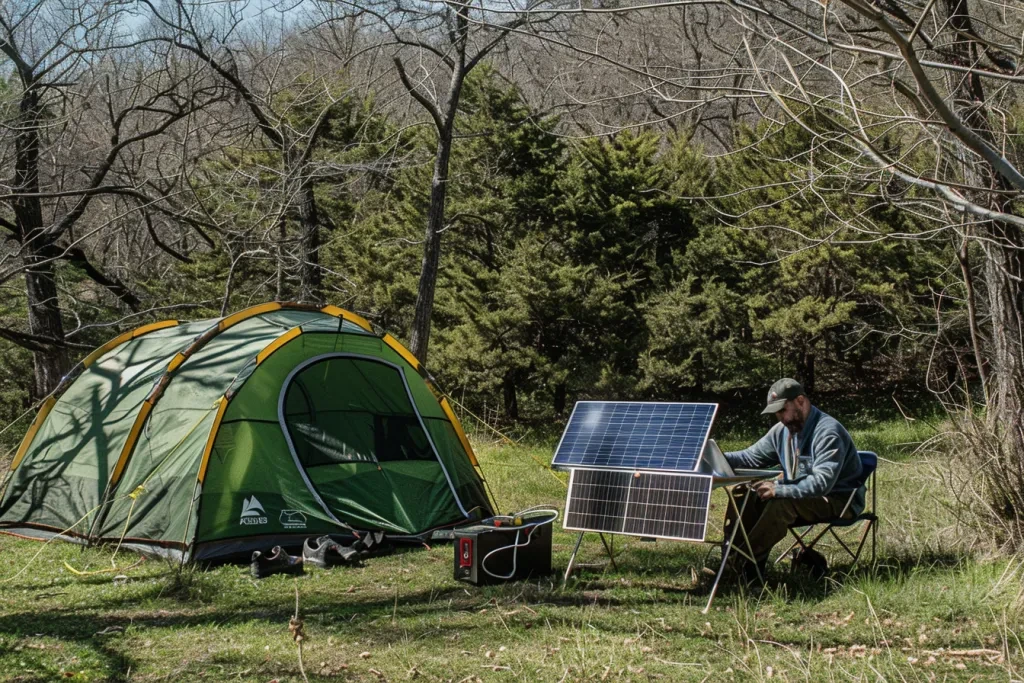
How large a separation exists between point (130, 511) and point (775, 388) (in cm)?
442

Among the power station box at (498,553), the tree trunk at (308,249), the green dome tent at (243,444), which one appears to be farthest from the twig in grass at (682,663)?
the tree trunk at (308,249)

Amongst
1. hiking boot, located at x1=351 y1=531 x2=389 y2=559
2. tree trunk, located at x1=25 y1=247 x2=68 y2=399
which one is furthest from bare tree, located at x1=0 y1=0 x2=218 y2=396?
hiking boot, located at x1=351 y1=531 x2=389 y2=559

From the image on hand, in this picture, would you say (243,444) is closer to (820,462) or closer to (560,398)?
(820,462)

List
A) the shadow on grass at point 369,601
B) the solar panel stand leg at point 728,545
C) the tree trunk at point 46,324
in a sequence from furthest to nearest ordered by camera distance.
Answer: the tree trunk at point 46,324
the solar panel stand leg at point 728,545
the shadow on grass at point 369,601

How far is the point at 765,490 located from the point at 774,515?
234 millimetres

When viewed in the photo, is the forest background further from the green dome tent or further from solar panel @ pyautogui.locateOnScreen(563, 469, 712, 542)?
solar panel @ pyautogui.locateOnScreen(563, 469, 712, 542)

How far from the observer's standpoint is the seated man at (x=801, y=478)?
541 centimetres

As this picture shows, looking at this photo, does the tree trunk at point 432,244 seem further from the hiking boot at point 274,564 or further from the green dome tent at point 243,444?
the hiking boot at point 274,564

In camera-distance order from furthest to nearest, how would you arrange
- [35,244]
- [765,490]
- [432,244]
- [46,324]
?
[432,244] < [46,324] < [35,244] < [765,490]

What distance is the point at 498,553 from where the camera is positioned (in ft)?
19.6

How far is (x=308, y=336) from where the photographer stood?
779 centimetres

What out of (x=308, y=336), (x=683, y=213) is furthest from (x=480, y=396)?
(x=308, y=336)

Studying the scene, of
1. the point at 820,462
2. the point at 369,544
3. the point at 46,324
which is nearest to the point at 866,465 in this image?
the point at 820,462

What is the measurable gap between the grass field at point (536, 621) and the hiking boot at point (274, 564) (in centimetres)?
8
